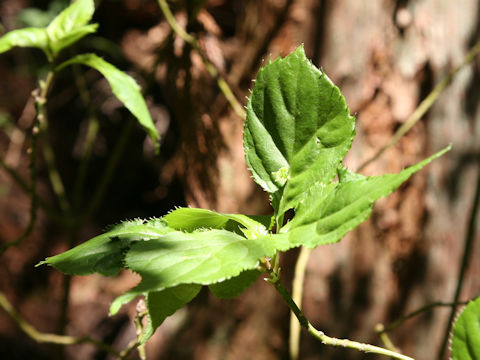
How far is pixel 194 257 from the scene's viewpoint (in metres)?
0.39

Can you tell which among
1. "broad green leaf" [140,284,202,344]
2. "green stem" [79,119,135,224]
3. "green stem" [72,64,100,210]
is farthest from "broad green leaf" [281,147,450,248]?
"green stem" [72,64,100,210]

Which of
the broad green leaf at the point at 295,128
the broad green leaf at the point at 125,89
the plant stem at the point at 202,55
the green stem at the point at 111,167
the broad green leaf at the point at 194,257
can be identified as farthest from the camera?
the green stem at the point at 111,167

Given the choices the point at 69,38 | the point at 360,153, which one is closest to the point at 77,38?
the point at 69,38

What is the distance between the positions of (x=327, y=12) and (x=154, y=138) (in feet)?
3.68

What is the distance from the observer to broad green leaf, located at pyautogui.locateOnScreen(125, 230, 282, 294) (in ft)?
1.20

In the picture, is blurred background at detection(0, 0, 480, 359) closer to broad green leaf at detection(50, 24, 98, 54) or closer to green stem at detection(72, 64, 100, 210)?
green stem at detection(72, 64, 100, 210)

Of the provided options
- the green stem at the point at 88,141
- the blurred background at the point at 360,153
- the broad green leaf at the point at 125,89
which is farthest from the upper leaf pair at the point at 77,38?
the green stem at the point at 88,141

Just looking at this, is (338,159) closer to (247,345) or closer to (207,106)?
(207,106)

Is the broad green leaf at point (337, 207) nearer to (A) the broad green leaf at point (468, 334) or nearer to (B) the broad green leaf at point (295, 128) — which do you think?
(B) the broad green leaf at point (295, 128)

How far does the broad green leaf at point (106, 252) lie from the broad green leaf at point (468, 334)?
0.27 metres

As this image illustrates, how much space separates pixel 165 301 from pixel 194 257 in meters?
0.11

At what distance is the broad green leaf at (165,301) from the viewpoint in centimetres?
48

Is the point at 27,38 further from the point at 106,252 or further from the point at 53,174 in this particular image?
the point at 53,174

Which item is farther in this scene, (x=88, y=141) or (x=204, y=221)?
(x=88, y=141)
